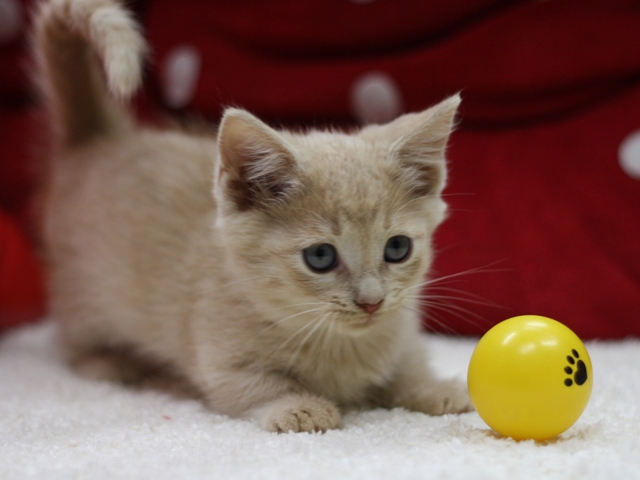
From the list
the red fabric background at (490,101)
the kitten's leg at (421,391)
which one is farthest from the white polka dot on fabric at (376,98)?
the kitten's leg at (421,391)

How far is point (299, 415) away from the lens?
1.15 m

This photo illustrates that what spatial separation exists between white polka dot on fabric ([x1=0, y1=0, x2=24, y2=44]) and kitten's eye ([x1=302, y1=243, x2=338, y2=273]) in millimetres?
1586

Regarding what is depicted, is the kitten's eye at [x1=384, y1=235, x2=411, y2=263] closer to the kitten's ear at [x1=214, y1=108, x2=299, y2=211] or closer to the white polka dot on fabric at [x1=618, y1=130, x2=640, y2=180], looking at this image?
the kitten's ear at [x1=214, y1=108, x2=299, y2=211]

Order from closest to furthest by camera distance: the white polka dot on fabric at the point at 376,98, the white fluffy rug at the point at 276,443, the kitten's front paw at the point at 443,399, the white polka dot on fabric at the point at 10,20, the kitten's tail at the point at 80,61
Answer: the white fluffy rug at the point at 276,443 < the kitten's front paw at the point at 443,399 < the kitten's tail at the point at 80,61 < the white polka dot on fabric at the point at 376,98 < the white polka dot on fabric at the point at 10,20

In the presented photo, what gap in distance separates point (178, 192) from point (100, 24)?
41 cm

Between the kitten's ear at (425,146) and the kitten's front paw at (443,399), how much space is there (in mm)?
385

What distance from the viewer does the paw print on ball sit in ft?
3.21

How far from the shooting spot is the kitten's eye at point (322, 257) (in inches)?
46.1

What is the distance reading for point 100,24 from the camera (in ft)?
4.76

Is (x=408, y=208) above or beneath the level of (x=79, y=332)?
above

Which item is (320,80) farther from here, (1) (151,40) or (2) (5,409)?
(2) (5,409)

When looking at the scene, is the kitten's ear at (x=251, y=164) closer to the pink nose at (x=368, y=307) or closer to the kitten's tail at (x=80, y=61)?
the pink nose at (x=368, y=307)

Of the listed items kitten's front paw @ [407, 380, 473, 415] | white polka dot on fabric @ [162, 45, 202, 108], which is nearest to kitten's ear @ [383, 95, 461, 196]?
kitten's front paw @ [407, 380, 473, 415]

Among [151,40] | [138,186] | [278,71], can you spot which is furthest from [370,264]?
[151,40]
